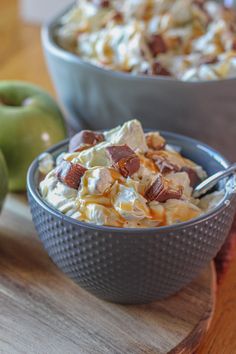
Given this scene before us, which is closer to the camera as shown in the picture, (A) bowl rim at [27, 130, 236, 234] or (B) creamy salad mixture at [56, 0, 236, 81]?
(A) bowl rim at [27, 130, 236, 234]

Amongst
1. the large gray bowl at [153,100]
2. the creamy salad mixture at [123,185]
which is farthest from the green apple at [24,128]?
the creamy salad mixture at [123,185]

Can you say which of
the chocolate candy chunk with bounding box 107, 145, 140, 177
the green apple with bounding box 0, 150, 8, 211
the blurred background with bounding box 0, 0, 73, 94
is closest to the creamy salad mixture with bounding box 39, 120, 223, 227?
the chocolate candy chunk with bounding box 107, 145, 140, 177

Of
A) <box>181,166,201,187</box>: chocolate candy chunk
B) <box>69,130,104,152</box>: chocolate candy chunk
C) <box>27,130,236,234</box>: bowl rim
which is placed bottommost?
<box>181,166,201,187</box>: chocolate candy chunk

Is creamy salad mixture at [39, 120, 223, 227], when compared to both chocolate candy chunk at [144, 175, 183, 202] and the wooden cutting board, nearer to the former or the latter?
chocolate candy chunk at [144, 175, 183, 202]

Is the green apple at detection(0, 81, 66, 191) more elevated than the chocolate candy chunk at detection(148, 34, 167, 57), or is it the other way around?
the chocolate candy chunk at detection(148, 34, 167, 57)

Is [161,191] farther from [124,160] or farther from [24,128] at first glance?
[24,128]

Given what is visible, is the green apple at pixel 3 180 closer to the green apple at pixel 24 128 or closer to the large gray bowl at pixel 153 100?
the green apple at pixel 24 128

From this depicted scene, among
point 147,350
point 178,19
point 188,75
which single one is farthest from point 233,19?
point 147,350

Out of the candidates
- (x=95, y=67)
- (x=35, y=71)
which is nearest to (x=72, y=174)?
(x=95, y=67)
